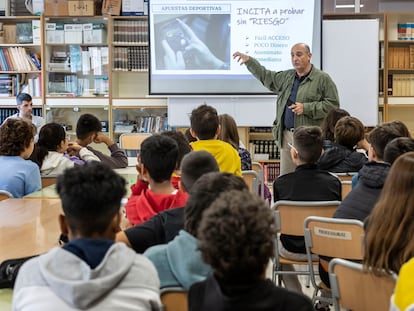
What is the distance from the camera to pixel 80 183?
1454 mm

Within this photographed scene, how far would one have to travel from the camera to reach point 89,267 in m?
1.29

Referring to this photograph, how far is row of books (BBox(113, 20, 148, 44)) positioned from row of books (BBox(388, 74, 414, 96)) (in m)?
3.15

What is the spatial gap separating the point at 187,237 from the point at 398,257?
0.74 m

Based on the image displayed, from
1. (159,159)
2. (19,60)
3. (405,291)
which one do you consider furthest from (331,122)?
(19,60)

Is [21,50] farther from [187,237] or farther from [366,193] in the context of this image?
[187,237]

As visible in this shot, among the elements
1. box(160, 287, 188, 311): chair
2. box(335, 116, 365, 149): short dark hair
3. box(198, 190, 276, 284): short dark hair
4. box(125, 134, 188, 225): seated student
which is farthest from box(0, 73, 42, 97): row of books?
box(198, 190, 276, 284): short dark hair

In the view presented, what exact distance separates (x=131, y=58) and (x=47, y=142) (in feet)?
11.7

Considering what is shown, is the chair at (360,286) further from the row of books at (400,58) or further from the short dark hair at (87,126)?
the row of books at (400,58)

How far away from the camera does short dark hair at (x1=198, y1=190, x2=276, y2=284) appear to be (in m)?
1.21

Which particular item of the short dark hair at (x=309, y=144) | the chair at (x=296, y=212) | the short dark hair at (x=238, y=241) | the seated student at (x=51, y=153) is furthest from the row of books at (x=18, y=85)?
the short dark hair at (x=238, y=241)

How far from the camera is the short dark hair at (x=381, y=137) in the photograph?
2.99 metres

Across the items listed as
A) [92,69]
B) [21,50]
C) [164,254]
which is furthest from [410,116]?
[164,254]

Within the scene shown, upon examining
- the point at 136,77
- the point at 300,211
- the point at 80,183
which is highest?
→ the point at 136,77

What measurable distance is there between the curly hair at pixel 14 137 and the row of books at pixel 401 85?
5.06m
